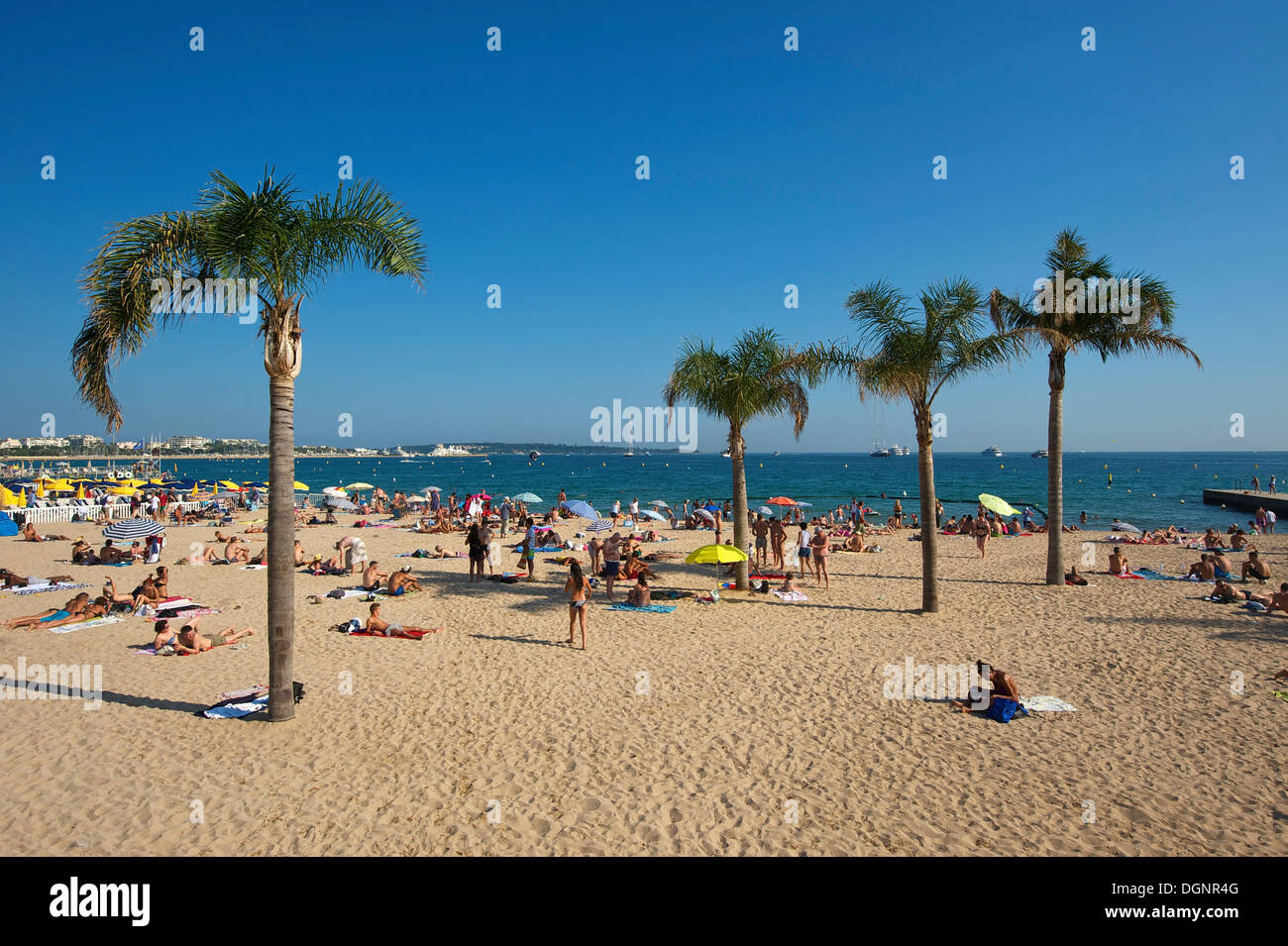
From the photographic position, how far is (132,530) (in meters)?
19.5

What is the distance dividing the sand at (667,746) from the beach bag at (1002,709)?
0.13 m

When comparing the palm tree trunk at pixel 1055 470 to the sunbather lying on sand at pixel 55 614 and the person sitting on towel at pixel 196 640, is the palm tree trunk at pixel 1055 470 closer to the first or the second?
the person sitting on towel at pixel 196 640

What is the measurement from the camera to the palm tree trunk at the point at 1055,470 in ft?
47.8

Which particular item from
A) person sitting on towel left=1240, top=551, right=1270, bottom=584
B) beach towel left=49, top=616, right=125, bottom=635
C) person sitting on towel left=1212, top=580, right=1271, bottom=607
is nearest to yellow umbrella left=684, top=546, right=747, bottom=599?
person sitting on towel left=1212, top=580, right=1271, bottom=607

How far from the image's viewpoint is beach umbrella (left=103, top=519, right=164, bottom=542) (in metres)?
19.2

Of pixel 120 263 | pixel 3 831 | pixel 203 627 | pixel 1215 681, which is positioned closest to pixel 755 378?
pixel 1215 681

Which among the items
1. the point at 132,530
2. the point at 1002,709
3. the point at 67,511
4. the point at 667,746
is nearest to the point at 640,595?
the point at 667,746

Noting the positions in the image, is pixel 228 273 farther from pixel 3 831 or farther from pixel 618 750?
pixel 618 750

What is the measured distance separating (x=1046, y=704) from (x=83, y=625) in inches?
644

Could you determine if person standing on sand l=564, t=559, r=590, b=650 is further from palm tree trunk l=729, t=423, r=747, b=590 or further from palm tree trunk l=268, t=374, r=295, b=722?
palm tree trunk l=729, t=423, r=747, b=590

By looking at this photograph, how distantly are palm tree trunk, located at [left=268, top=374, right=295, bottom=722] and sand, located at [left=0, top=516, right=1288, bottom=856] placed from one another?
32.9 inches

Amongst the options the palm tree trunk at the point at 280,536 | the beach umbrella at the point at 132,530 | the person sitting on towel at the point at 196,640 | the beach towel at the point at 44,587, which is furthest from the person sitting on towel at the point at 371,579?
the beach umbrella at the point at 132,530

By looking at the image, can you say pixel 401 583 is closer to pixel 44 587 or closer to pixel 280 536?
pixel 280 536
